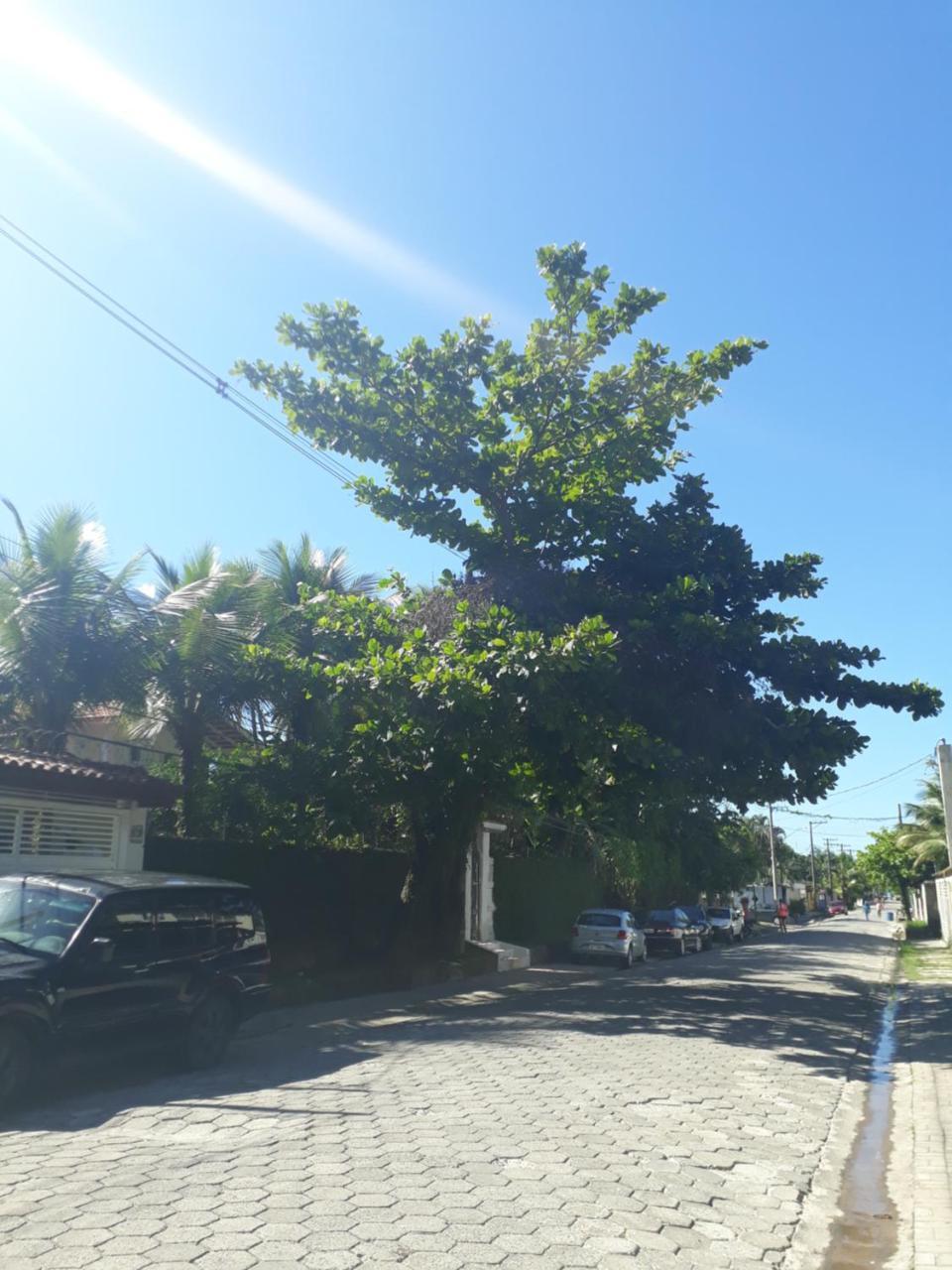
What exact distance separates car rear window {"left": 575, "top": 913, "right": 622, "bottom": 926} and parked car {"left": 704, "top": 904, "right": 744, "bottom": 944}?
55.1 feet

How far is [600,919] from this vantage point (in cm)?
2711

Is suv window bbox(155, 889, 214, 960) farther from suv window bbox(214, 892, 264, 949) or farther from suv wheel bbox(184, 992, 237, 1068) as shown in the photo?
suv wheel bbox(184, 992, 237, 1068)

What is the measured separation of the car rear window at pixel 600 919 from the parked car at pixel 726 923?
1678 centimetres

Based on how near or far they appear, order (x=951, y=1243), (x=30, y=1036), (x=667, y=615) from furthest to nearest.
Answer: (x=667, y=615)
(x=30, y=1036)
(x=951, y=1243)

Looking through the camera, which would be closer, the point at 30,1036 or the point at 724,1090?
the point at 30,1036

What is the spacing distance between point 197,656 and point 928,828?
43.9 metres

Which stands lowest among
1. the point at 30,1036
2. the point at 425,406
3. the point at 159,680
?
the point at 30,1036

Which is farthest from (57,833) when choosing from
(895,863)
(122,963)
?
(895,863)

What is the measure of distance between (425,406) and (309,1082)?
11.4m

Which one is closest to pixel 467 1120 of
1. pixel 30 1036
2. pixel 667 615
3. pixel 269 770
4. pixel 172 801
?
pixel 30 1036

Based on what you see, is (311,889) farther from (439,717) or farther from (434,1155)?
(434,1155)

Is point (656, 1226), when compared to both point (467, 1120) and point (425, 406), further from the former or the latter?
point (425, 406)

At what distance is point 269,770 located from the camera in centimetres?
1872

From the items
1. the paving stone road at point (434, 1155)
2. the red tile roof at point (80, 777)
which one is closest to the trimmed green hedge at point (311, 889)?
the red tile roof at point (80, 777)
